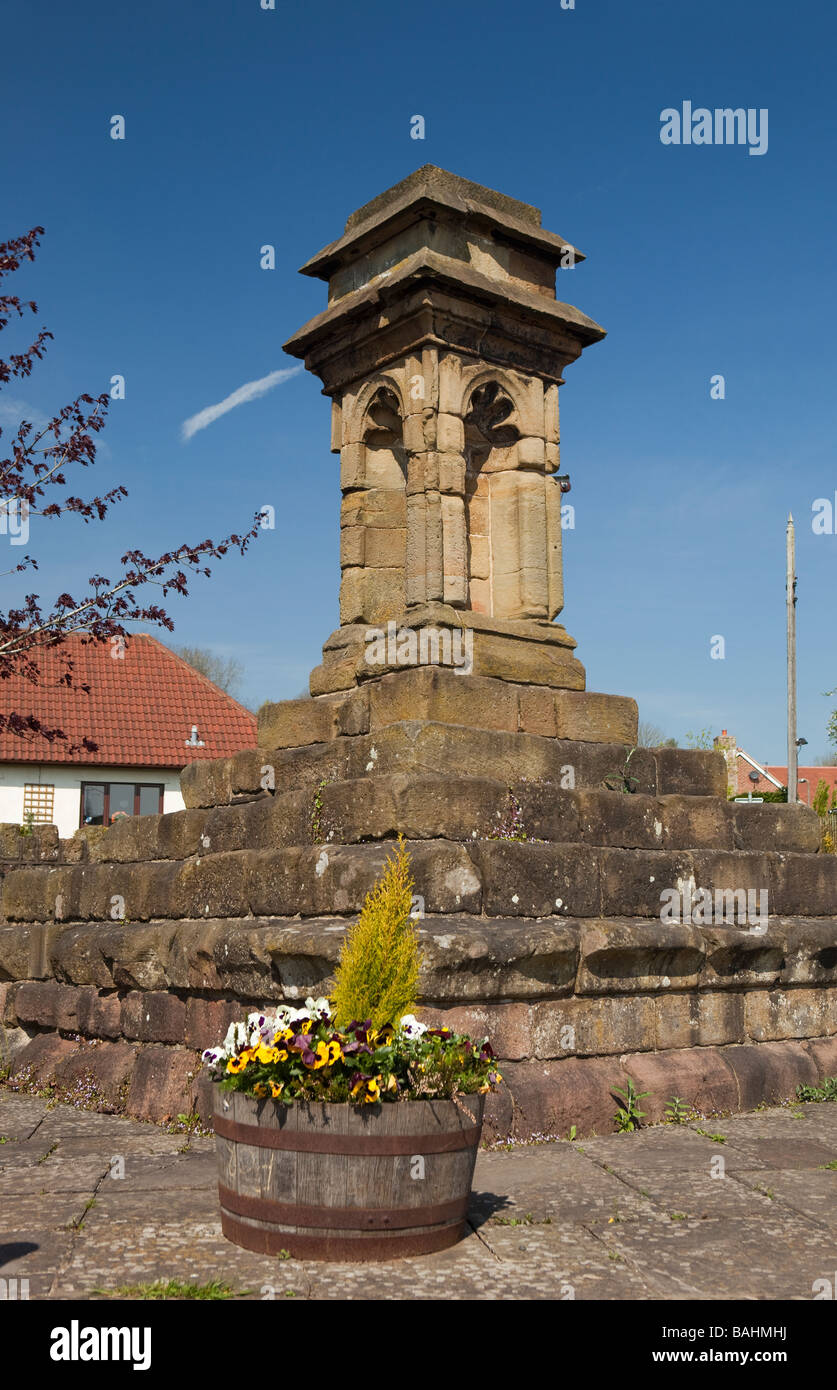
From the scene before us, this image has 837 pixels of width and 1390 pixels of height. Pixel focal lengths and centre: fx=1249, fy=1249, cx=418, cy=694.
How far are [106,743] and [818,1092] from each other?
19786mm

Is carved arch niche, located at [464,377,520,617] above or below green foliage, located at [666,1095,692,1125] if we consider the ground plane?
above

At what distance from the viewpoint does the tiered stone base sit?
6527mm

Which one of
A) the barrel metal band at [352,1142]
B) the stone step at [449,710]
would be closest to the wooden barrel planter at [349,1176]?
the barrel metal band at [352,1142]

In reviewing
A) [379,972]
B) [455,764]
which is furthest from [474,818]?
[379,972]

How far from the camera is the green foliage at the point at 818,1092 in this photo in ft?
24.7

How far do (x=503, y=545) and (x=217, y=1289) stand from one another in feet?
18.4

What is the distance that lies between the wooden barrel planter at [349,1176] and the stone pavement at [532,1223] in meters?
0.09

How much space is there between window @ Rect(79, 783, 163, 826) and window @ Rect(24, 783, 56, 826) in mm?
659

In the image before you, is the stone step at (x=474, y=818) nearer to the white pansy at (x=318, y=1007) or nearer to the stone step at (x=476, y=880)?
the stone step at (x=476, y=880)

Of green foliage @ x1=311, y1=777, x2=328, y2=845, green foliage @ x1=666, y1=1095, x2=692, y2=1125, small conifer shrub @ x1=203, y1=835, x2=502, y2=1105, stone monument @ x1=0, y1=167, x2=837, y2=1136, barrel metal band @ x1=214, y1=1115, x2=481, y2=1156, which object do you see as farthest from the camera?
green foliage @ x1=311, y1=777, x2=328, y2=845

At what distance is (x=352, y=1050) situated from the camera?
4387 mm

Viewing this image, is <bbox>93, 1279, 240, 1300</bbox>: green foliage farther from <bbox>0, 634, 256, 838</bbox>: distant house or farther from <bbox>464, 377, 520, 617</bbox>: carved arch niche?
<bbox>0, 634, 256, 838</bbox>: distant house

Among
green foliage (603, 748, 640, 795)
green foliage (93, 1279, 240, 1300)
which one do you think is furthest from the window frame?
green foliage (93, 1279, 240, 1300)

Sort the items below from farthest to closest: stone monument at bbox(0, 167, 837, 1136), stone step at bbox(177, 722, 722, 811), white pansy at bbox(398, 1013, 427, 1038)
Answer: stone step at bbox(177, 722, 722, 811), stone monument at bbox(0, 167, 837, 1136), white pansy at bbox(398, 1013, 427, 1038)
